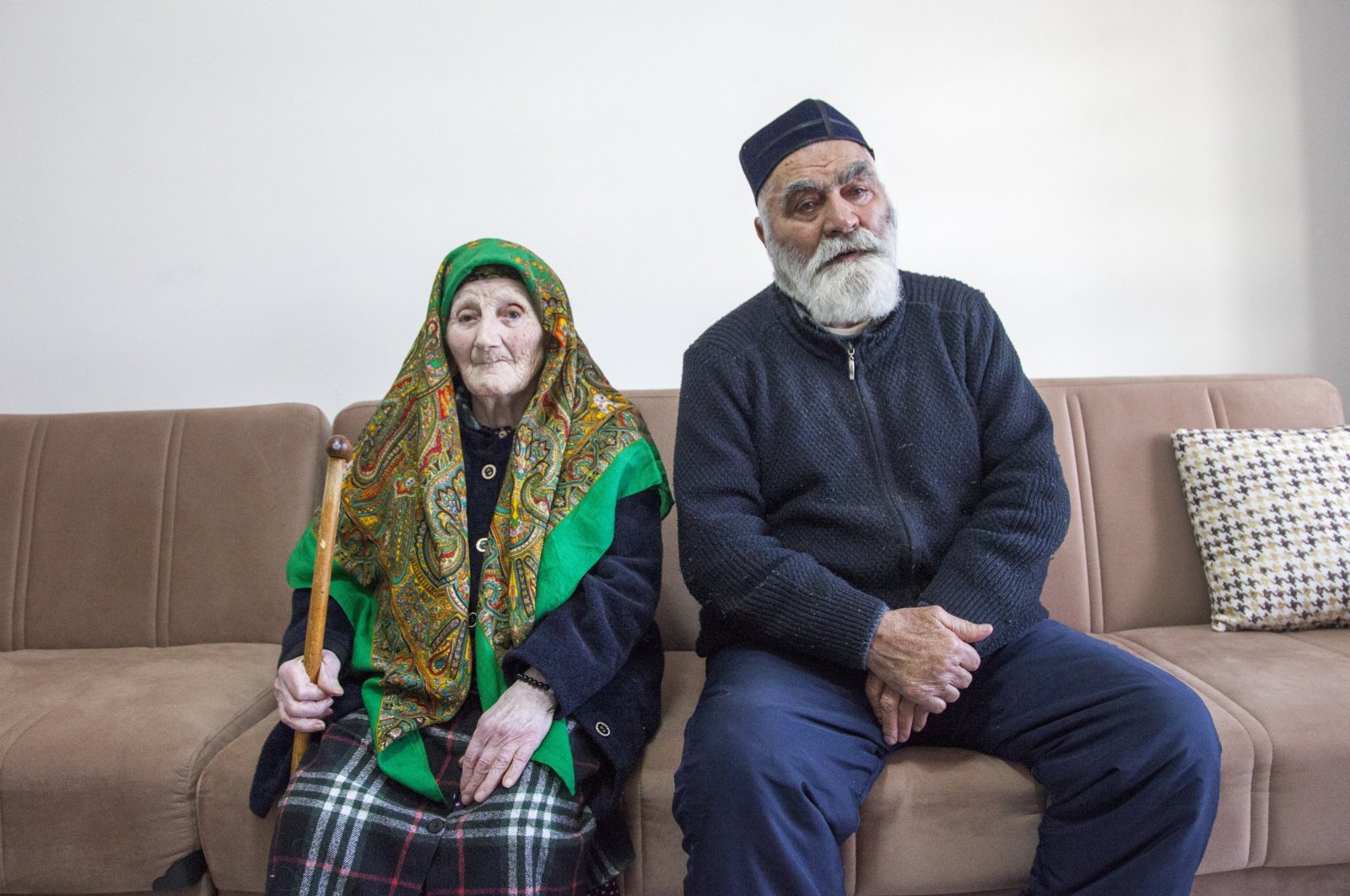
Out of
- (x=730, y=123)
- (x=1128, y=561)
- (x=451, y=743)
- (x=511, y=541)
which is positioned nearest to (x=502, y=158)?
(x=730, y=123)

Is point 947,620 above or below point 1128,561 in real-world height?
above

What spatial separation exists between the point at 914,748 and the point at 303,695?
36.9 inches

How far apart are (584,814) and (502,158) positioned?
1617mm

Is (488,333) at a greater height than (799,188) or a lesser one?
lesser

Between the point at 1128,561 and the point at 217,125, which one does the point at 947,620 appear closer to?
the point at 1128,561

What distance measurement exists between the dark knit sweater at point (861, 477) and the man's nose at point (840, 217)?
0.16 meters

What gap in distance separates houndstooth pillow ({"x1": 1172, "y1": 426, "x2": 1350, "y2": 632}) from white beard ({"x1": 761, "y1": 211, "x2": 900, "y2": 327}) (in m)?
0.81

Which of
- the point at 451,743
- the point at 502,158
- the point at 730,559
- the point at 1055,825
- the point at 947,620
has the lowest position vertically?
the point at 1055,825

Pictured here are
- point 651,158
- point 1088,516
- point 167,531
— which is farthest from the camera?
point 651,158

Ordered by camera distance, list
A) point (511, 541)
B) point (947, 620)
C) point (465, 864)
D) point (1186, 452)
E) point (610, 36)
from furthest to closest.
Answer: point (610, 36) → point (1186, 452) → point (511, 541) → point (947, 620) → point (465, 864)

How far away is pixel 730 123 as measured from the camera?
85.4 inches

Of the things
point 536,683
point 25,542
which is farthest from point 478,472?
point 25,542

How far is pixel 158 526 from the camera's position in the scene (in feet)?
6.37

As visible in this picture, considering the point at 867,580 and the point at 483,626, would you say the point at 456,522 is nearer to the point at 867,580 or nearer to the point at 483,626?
the point at 483,626
